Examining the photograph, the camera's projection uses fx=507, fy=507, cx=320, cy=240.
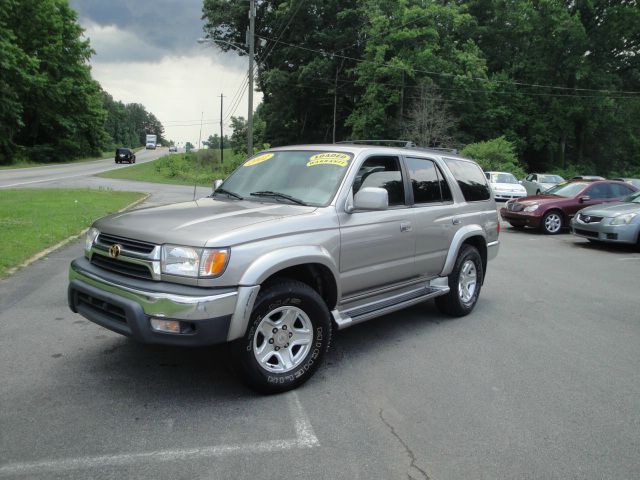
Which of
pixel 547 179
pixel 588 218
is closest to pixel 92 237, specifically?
pixel 588 218

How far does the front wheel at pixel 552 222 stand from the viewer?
1424 centimetres

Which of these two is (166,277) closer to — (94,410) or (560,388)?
(94,410)

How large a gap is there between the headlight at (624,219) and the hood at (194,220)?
9.96m

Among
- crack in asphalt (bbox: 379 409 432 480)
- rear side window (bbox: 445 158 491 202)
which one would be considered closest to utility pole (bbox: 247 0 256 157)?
rear side window (bbox: 445 158 491 202)

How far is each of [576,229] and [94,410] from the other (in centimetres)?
1190

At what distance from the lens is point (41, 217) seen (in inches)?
484

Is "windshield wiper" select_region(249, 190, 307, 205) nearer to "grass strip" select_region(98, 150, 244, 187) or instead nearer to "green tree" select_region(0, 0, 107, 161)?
"grass strip" select_region(98, 150, 244, 187)

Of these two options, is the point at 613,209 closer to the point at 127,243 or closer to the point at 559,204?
the point at 559,204

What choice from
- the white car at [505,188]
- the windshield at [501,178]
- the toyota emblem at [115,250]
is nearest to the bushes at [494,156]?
the windshield at [501,178]

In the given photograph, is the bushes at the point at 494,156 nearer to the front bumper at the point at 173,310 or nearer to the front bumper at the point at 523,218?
the front bumper at the point at 523,218

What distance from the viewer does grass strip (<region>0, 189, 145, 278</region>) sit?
28.3ft

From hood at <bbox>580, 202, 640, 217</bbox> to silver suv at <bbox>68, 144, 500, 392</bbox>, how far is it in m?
7.94

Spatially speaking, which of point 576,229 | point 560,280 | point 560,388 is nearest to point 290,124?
point 576,229

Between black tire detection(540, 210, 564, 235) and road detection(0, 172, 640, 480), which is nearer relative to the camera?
road detection(0, 172, 640, 480)
